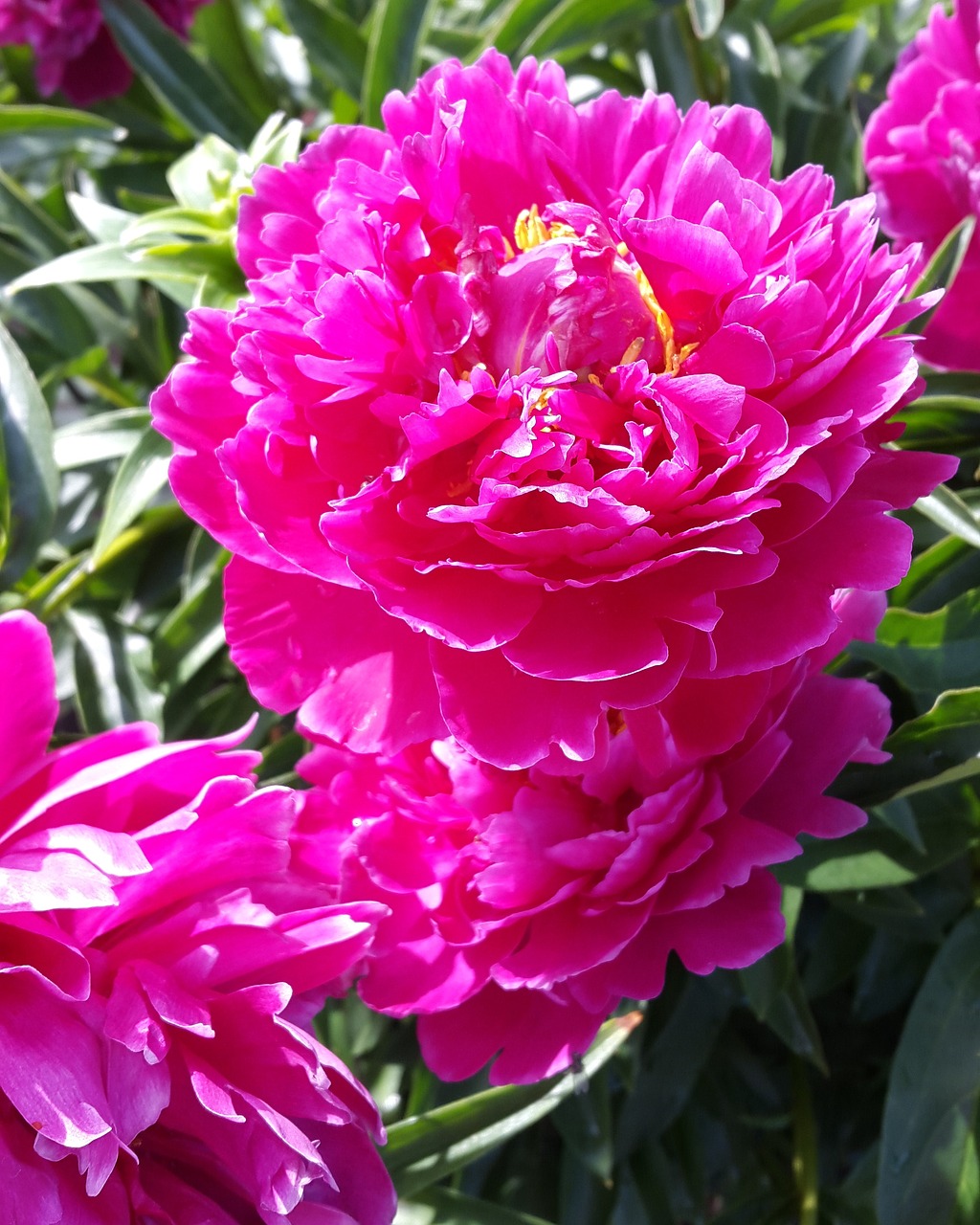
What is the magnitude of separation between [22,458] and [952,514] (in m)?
0.43

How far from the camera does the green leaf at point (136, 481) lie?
23.1 inches

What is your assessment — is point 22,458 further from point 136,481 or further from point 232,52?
point 232,52

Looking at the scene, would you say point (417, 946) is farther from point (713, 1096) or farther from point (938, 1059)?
point (713, 1096)

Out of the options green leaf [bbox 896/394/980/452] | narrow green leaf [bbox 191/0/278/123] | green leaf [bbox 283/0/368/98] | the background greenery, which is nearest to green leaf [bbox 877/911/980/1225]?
the background greenery

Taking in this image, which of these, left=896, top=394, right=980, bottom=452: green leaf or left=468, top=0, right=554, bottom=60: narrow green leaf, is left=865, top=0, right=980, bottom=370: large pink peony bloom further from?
left=468, top=0, right=554, bottom=60: narrow green leaf

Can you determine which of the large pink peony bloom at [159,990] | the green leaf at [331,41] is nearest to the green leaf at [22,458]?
the large pink peony bloom at [159,990]

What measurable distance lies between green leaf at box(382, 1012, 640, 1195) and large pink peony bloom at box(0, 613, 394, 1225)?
103 millimetres

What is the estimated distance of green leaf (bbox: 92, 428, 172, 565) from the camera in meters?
0.59

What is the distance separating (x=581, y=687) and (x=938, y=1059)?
1.07 ft

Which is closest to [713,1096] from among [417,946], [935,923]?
[935,923]

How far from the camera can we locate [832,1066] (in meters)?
0.77

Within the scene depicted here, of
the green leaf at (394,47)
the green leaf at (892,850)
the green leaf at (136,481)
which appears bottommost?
the green leaf at (892,850)

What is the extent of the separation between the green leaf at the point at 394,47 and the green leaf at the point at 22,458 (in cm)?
26

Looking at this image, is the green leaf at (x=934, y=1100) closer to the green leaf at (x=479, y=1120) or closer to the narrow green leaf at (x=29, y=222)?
the green leaf at (x=479, y=1120)
